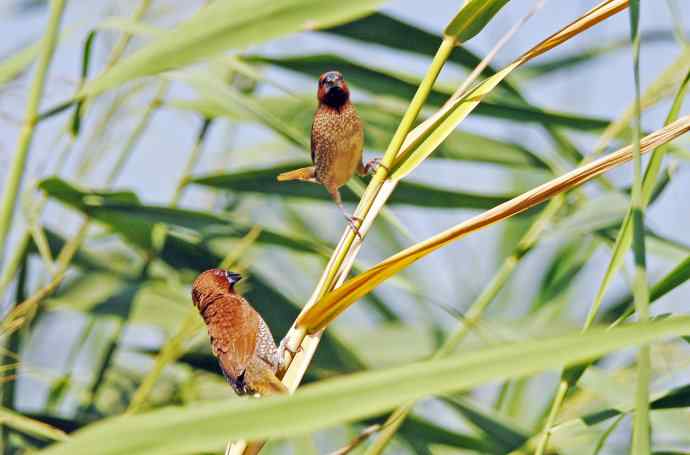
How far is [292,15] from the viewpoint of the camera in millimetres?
913

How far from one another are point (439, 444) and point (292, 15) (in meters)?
1.08

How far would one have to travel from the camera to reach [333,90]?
1564 millimetres

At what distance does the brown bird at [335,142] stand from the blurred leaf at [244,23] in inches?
20.0

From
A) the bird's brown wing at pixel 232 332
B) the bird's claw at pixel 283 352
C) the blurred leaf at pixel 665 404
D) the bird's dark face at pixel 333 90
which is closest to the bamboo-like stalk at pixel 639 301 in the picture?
the bird's claw at pixel 283 352

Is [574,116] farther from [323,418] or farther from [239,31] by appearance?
[323,418]

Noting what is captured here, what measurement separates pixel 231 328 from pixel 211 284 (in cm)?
7

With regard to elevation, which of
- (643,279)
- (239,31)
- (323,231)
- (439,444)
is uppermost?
(323,231)

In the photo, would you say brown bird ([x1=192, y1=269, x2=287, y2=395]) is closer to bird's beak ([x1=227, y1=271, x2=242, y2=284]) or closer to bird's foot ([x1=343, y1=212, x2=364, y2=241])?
bird's beak ([x1=227, y1=271, x2=242, y2=284])

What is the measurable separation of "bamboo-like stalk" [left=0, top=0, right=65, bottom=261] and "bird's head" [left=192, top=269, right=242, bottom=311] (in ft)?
0.90

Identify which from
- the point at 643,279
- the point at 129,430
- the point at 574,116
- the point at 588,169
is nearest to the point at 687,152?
the point at 574,116

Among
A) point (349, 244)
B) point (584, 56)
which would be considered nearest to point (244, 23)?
point (349, 244)

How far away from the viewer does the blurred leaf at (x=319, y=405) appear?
610 millimetres

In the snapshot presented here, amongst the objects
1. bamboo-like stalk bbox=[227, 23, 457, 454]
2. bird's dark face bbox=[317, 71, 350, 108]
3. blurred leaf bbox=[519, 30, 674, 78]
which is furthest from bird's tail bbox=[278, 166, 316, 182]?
blurred leaf bbox=[519, 30, 674, 78]

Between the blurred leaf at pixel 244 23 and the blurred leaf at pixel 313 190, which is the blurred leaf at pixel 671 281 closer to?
the blurred leaf at pixel 244 23
